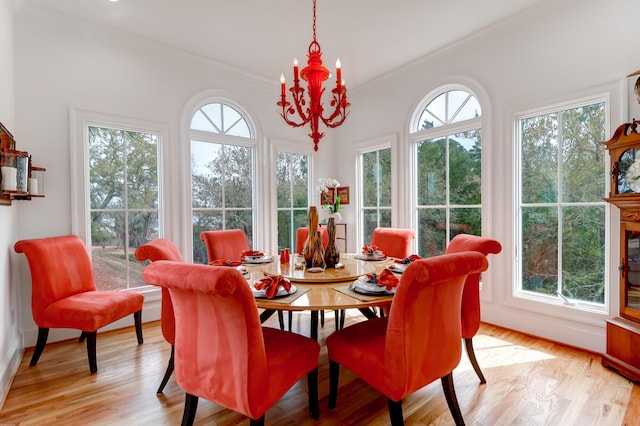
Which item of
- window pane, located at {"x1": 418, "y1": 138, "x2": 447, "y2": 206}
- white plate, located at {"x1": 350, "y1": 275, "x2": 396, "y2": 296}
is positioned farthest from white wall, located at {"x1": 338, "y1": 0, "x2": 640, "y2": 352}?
white plate, located at {"x1": 350, "y1": 275, "x2": 396, "y2": 296}

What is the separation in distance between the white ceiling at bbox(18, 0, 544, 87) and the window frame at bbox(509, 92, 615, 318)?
94cm

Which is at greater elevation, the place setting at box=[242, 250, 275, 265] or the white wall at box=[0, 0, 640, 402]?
the white wall at box=[0, 0, 640, 402]

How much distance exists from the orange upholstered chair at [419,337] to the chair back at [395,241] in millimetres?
1391

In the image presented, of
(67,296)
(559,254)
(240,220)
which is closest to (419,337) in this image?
(559,254)

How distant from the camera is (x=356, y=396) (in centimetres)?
191

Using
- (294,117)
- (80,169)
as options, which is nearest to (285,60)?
(294,117)

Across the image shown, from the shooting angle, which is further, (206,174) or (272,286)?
(206,174)

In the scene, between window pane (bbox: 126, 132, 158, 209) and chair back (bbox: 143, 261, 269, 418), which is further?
window pane (bbox: 126, 132, 158, 209)

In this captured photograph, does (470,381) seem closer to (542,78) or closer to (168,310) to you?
(168,310)

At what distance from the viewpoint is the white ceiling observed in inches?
102

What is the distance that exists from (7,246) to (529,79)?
15.0 feet

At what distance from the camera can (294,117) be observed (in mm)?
4395

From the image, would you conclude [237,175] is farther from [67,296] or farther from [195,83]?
[67,296]

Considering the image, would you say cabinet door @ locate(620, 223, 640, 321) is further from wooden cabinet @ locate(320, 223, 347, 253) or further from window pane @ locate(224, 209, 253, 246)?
window pane @ locate(224, 209, 253, 246)
